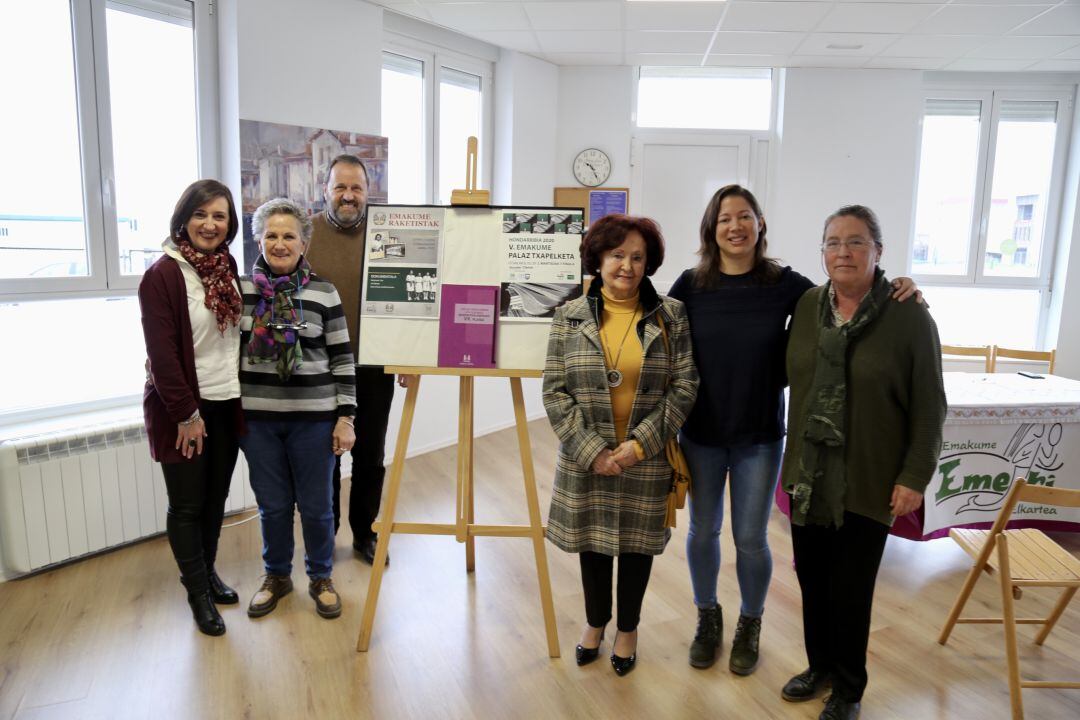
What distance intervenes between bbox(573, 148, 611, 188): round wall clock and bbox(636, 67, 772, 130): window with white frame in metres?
0.49

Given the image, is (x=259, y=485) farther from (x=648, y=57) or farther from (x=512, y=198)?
(x=648, y=57)

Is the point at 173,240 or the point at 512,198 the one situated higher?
the point at 512,198

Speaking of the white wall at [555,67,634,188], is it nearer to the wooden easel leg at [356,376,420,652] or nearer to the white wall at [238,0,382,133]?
the white wall at [238,0,382,133]

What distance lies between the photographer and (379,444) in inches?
123

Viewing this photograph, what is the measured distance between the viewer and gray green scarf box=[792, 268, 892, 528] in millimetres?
1922

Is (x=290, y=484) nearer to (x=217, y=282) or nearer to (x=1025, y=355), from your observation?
(x=217, y=282)

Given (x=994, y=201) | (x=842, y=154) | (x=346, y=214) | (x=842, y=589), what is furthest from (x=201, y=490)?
(x=994, y=201)

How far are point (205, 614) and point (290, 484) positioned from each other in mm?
529

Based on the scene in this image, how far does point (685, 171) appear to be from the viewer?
19.5 ft

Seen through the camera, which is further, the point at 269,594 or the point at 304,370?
the point at 269,594

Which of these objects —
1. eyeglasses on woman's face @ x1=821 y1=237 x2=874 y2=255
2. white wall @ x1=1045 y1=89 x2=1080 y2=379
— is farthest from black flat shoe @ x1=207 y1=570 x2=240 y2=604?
white wall @ x1=1045 y1=89 x2=1080 y2=379

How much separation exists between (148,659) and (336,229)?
5.50ft

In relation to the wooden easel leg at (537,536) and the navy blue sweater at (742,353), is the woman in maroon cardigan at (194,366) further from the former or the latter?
the navy blue sweater at (742,353)

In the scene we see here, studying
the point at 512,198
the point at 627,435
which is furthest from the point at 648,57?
the point at 627,435
